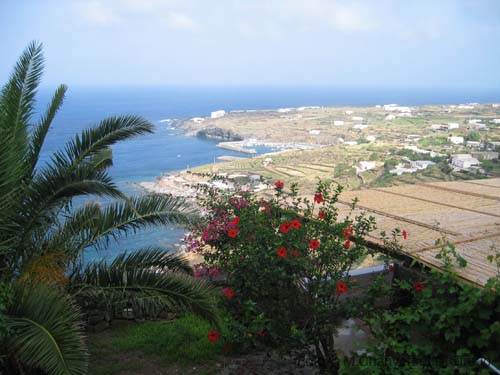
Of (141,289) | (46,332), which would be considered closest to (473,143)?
(141,289)

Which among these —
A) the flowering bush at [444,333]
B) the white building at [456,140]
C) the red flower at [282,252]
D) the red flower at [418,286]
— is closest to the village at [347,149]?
the white building at [456,140]

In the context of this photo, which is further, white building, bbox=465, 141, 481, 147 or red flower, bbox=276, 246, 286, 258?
white building, bbox=465, 141, 481, 147

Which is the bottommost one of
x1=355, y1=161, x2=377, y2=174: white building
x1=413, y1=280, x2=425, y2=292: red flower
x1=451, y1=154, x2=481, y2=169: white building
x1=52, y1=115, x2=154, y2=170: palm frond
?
x1=355, y1=161, x2=377, y2=174: white building

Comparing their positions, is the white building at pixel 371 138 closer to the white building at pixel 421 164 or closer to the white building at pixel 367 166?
the white building at pixel 367 166

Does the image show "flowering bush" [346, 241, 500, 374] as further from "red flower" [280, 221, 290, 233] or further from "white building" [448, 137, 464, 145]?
"white building" [448, 137, 464, 145]

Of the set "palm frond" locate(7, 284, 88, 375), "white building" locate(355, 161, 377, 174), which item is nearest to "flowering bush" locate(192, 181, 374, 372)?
"palm frond" locate(7, 284, 88, 375)

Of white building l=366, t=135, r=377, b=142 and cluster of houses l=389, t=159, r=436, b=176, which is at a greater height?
cluster of houses l=389, t=159, r=436, b=176
